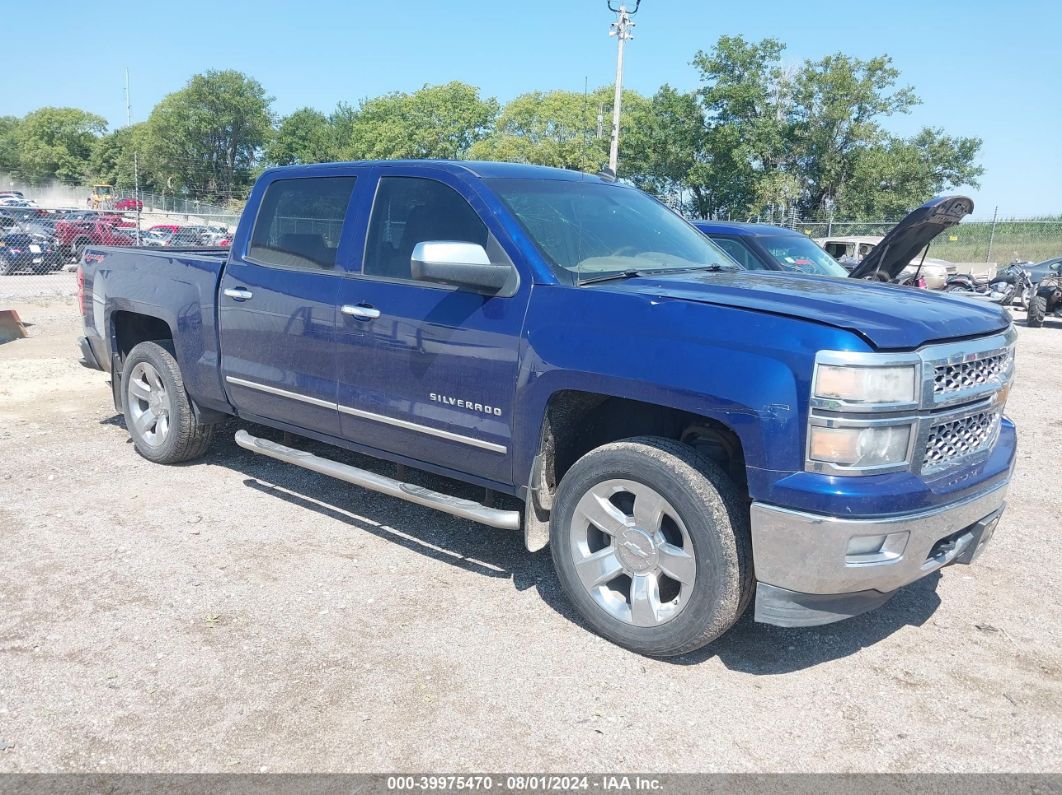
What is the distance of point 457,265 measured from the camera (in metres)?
3.53

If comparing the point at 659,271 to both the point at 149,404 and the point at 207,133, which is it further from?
the point at 207,133

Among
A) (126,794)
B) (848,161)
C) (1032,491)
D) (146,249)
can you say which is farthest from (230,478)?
(848,161)

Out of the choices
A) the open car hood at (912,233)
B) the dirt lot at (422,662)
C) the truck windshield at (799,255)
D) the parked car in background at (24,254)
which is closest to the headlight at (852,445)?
the dirt lot at (422,662)

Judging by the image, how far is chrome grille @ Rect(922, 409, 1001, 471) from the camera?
3.03 m

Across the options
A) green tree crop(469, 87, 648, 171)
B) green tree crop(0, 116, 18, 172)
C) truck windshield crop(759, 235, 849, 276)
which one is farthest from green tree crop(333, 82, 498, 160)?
truck windshield crop(759, 235, 849, 276)

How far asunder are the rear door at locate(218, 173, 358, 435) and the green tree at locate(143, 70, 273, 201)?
315 ft

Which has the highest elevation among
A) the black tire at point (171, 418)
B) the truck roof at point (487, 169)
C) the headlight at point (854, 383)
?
the truck roof at point (487, 169)

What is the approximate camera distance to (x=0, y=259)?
20938mm

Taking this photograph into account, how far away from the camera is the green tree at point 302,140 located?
98.4 m

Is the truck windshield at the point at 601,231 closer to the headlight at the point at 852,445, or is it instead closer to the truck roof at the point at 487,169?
the truck roof at the point at 487,169

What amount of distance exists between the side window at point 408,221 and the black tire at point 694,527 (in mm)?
1278

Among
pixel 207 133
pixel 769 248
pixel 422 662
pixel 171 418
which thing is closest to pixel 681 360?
pixel 422 662

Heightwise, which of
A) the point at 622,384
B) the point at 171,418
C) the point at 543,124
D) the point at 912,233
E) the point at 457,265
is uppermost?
the point at 543,124

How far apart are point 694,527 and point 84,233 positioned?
2530 cm
